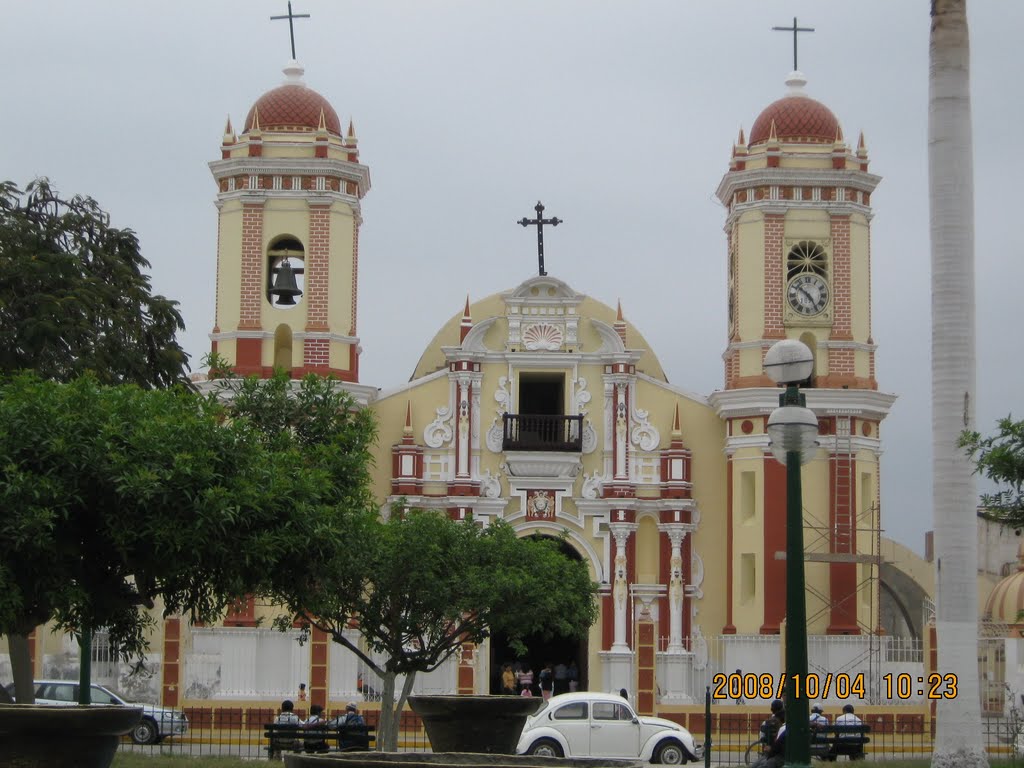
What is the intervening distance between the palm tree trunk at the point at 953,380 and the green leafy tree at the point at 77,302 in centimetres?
1112

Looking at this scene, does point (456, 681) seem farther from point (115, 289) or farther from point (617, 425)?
point (115, 289)

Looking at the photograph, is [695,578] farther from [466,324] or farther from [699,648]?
[466,324]

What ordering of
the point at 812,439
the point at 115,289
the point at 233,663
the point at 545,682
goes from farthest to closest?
1. the point at 545,682
2. the point at 233,663
3. the point at 115,289
4. the point at 812,439

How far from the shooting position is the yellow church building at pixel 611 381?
35500 millimetres

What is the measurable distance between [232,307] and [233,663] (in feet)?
22.9

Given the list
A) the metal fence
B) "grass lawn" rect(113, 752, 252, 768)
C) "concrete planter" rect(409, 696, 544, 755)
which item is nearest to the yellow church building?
the metal fence

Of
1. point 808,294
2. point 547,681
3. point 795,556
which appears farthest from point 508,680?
point 795,556

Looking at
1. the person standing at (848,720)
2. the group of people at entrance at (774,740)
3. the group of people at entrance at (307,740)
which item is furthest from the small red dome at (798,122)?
the group of people at entrance at (774,740)

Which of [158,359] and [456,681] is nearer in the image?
[158,359]

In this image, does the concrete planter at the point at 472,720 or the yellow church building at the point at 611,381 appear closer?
the concrete planter at the point at 472,720

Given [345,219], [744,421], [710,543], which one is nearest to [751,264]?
[744,421]

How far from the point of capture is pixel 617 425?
36.2 meters

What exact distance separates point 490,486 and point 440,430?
1.44 meters

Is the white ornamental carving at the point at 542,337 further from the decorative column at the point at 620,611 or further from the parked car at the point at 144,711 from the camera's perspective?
the parked car at the point at 144,711
